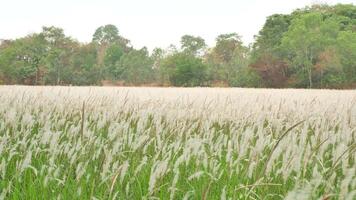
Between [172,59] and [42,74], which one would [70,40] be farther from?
[172,59]

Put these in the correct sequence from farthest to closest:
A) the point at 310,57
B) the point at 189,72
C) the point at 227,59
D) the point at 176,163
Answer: the point at 227,59 → the point at 189,72 → the point at 310,57 → the point at 176,163

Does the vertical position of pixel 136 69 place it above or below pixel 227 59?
below

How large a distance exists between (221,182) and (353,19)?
6197cm

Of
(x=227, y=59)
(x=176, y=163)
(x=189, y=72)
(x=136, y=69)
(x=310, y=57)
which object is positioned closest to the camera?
(x=176, y=163)

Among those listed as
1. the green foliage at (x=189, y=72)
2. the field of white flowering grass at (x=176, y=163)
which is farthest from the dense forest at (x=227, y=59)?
the field of white flowering grass at (x=176, y=163)

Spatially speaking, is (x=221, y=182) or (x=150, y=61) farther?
(x=150, y=61)

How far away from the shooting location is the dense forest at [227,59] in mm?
48094

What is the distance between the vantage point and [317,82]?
48.7m

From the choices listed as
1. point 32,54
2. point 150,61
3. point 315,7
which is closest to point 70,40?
point 32,54

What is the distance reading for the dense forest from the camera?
48.1 metres

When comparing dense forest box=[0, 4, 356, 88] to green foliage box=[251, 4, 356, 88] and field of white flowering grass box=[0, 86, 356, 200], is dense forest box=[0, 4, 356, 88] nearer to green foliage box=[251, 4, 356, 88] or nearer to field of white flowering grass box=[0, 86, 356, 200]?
green foliage box=[251, 4, 356, 88]

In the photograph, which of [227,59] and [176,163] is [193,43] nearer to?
[227,59]

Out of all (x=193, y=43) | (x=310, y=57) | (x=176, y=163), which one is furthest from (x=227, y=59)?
(x=176, y=163)

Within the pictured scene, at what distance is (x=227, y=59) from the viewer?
74.4m
